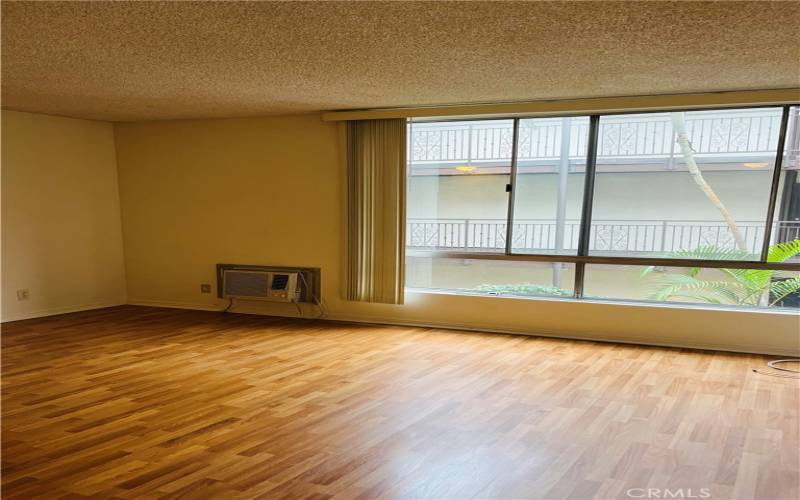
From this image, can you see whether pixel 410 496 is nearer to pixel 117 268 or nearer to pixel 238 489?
pixel 238 489

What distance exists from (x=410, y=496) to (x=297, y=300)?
3776mm

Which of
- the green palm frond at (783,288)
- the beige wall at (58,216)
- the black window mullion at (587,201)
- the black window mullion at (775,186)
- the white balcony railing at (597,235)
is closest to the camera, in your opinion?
the black window mullion at (775,186)

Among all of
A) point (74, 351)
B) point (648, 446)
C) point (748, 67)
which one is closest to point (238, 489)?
point (648, 446)

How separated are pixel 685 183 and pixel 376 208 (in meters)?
2.90

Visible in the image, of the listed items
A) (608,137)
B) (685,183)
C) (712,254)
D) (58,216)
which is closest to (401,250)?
(608,137)

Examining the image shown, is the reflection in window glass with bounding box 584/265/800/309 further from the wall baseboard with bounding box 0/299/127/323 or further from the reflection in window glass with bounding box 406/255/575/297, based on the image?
the wall baseboard with bounding box 0/299/127/323

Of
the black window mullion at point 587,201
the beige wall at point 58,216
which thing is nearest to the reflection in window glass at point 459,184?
the black window mullion at point 587,201

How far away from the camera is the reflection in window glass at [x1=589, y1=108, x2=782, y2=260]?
4531 mm

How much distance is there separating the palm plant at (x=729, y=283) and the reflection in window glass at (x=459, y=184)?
154 cm

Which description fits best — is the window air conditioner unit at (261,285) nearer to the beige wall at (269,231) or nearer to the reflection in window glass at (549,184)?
the beige wall at (269,231)

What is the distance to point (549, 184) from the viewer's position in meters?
5.10

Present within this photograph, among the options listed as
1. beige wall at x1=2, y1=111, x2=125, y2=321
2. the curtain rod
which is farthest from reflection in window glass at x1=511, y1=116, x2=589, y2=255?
beige wall at x1=2, y1=111, x2=125, y2=321

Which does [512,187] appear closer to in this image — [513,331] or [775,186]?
[513,331]

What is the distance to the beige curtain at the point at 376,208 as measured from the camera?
17.3 feet
